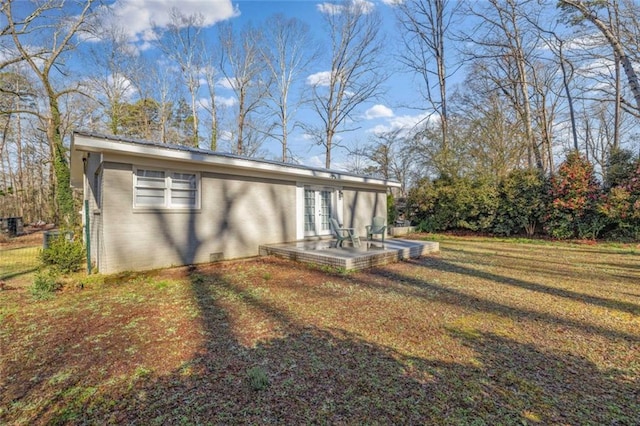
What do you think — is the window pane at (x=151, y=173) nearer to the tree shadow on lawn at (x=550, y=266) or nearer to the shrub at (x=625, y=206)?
the tree shadow on lawn at (x=550, y=266)

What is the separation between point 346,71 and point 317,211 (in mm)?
14099

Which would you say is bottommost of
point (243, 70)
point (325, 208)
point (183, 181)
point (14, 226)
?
point (14, 226)

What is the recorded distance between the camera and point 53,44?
539 inches

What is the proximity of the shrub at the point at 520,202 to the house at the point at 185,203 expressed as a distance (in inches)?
298

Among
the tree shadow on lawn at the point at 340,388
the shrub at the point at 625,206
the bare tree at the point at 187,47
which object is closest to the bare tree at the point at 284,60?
the bare tree at the point at 187,47

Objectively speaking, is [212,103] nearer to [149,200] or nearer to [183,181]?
[183,181]

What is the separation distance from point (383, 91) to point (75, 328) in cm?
2090

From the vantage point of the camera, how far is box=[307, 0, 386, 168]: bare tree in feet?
63.8

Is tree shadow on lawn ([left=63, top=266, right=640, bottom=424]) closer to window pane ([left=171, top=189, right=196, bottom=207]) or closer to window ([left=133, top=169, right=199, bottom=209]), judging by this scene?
window ([left=133, top=169, right=199, bottom=209])

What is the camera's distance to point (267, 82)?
20469 mm

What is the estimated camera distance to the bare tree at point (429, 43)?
56.6ft

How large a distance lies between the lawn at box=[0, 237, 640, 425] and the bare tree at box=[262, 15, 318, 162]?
662 inches

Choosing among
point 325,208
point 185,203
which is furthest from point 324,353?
point 325,208

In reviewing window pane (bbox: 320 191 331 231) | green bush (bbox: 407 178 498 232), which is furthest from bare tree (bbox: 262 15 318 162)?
window pane (bbox: 320 191 331 231)
